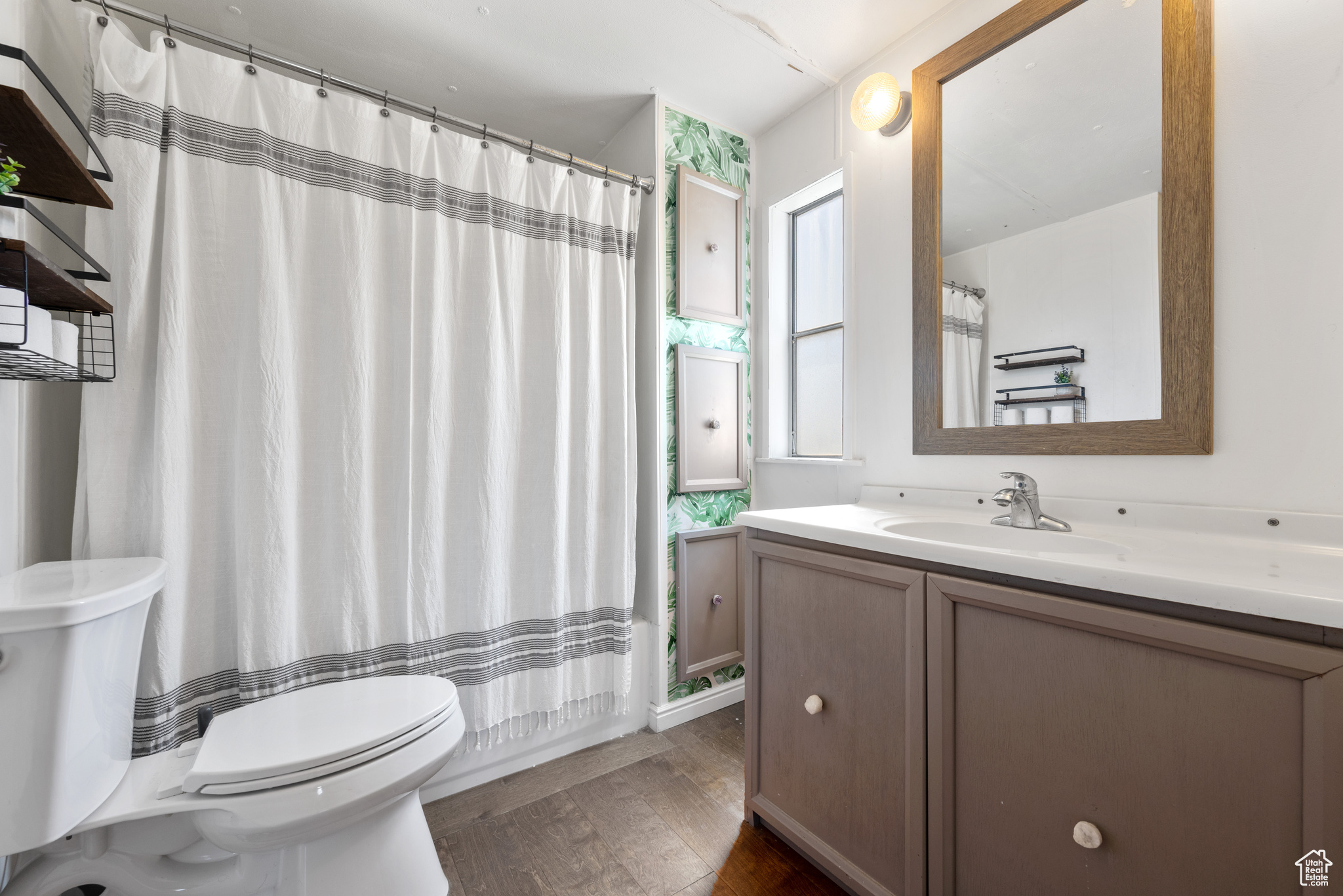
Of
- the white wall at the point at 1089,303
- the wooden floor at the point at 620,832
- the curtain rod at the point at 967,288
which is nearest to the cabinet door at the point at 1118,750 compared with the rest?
the wooden floor at the point at 620,832

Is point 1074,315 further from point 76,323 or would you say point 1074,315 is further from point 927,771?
point 76,323

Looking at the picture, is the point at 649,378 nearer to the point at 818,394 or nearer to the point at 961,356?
the point at 818,394

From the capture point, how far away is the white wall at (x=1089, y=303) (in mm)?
1138

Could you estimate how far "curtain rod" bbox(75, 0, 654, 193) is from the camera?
1.24m

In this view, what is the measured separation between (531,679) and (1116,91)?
2176 millimetres

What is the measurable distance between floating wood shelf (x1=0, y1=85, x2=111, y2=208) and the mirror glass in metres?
1.87

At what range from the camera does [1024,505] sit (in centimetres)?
120

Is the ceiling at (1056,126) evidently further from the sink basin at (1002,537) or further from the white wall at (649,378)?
the white wall at (649,378)

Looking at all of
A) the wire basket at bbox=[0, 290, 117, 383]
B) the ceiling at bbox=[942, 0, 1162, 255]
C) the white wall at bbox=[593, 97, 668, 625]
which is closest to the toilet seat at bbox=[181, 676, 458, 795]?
the wire basket at bbox=[0, 290, 117, 383]

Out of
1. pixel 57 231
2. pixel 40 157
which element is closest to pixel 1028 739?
pixel 57 231

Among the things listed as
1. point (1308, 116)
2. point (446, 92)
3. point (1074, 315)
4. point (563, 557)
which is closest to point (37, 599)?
point (563, 557)

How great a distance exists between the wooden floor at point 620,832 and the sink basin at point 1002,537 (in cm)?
86

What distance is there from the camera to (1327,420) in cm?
94

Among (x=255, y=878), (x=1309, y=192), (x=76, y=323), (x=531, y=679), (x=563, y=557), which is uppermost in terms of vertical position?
(x=1309, y=192)
